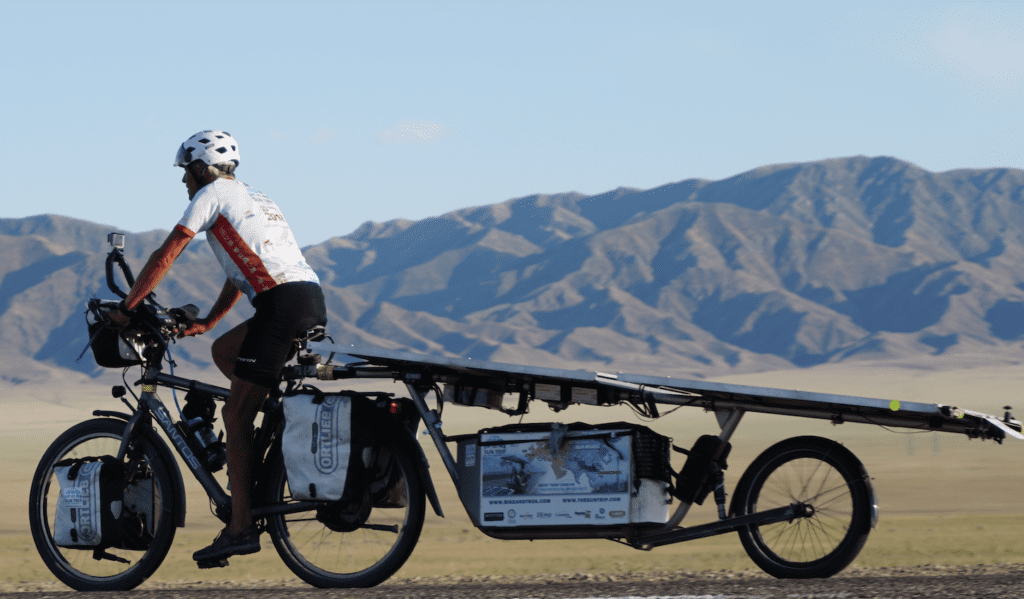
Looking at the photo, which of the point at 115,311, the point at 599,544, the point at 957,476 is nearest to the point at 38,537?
the point at 115,311

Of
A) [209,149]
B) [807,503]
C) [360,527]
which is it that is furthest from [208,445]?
[807,503]

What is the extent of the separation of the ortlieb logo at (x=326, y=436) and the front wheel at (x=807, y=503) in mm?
2057

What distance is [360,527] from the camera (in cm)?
681

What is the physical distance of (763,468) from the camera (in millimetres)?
6598

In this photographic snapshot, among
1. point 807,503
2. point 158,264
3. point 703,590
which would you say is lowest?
point 703,590

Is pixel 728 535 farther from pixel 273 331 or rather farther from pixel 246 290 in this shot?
pixel 273 331

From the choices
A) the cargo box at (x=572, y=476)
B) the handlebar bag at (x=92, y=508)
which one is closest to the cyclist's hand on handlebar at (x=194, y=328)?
the handlebar bag at (x=92, y=508)

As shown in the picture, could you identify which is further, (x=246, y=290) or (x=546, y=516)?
(x=246, y=290)

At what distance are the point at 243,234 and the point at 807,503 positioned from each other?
3.13 m

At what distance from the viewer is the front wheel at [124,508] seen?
705 centimetres

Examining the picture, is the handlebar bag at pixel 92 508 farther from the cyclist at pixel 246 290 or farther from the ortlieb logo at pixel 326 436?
the ortlieb logo at pixel 326 436

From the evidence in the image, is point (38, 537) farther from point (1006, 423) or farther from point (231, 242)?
point (1006, 423)

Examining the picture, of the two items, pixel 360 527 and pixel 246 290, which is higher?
pixel 246 290

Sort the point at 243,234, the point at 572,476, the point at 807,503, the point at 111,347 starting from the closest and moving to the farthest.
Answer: the point at 807,503 → the point at 572,476 → the point at 243,234 → the point at 111,347
